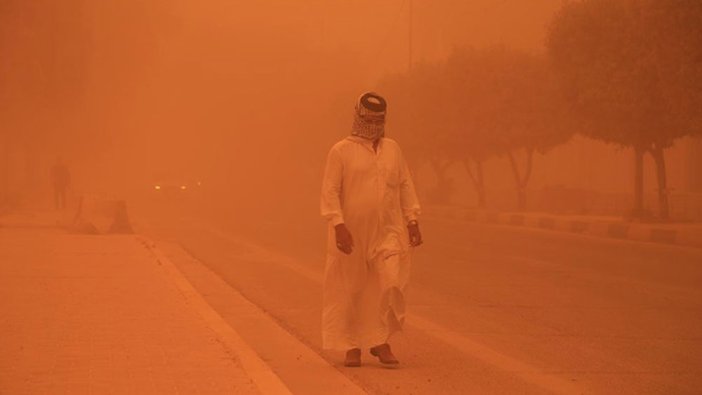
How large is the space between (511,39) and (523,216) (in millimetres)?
31700

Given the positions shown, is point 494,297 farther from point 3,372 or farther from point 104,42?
point 104,42

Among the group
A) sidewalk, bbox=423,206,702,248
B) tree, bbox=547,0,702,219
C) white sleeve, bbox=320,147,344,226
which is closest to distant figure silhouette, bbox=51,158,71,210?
sidewalk, bbox=423,206,702,248

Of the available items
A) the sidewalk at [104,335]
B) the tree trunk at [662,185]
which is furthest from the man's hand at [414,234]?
the tree trunk at [662,185]

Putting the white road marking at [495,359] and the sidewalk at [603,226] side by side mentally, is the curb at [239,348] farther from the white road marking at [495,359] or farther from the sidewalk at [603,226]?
the sidewalk at [603,226]

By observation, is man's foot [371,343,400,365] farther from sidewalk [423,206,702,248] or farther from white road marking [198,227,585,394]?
sidewalk [423,206,702,248]

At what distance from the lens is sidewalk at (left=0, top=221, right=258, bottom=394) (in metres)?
7.70

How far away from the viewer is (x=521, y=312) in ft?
42.8

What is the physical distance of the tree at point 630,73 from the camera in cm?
2698

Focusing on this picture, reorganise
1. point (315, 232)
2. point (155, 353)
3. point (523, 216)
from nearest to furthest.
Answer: point (155, 353) < point (315, 232) < point (523, 216)

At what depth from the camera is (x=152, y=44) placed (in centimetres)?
4109

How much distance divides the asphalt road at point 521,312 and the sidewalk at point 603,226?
1174 millimetres

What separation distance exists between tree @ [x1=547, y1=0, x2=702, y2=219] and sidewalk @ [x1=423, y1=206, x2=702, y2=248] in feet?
5.18

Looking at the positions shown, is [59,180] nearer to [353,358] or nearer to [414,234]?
→ [353,358]

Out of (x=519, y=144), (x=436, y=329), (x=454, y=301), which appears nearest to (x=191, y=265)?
(x=454, y=301)
